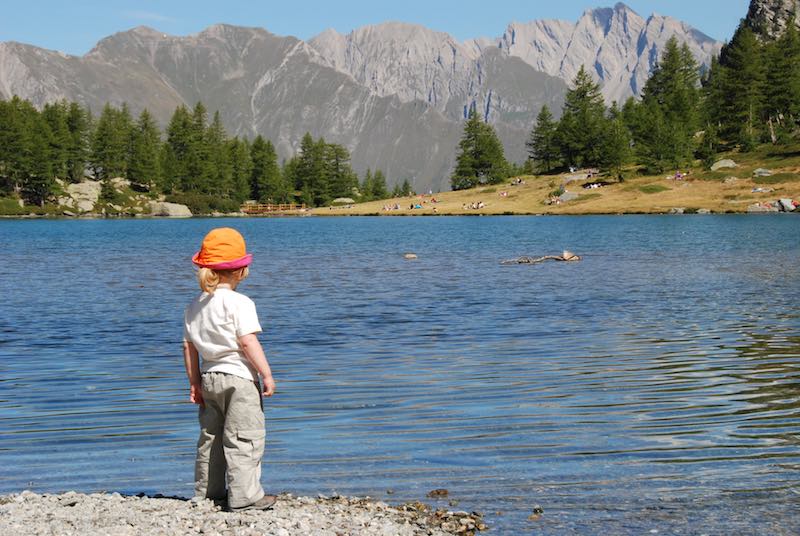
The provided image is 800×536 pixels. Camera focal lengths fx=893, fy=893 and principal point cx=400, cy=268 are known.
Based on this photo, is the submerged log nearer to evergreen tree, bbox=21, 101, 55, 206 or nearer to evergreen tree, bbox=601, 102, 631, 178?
evergreen tree, bbox=601, 102, 631, 178

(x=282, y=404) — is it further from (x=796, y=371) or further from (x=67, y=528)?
(x=796, y=371)

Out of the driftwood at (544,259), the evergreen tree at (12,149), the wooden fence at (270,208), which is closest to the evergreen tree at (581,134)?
the wooden fence at (270,208)

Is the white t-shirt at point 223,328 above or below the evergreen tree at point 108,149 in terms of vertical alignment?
below

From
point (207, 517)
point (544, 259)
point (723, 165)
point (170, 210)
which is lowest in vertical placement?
point (544, 259)

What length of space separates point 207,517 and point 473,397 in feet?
23.7

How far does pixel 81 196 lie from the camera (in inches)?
7121

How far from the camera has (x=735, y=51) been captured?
151m

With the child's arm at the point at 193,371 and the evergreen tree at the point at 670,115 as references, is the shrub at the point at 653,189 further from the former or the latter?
the child's arm at the point at 193,371

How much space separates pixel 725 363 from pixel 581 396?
462cm

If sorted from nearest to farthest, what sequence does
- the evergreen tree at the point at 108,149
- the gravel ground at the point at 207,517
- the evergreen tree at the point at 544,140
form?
the gravel ground at the point at 207,517
the evergreen tree at the point at 544,140
the evergreen tree at the point at 108,149

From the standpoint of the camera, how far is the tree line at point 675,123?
14412cm

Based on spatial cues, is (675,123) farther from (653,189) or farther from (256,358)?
(256,358)

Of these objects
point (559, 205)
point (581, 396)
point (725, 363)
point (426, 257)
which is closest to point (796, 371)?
point (725, 363)

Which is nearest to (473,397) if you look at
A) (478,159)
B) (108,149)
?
(478,159)
